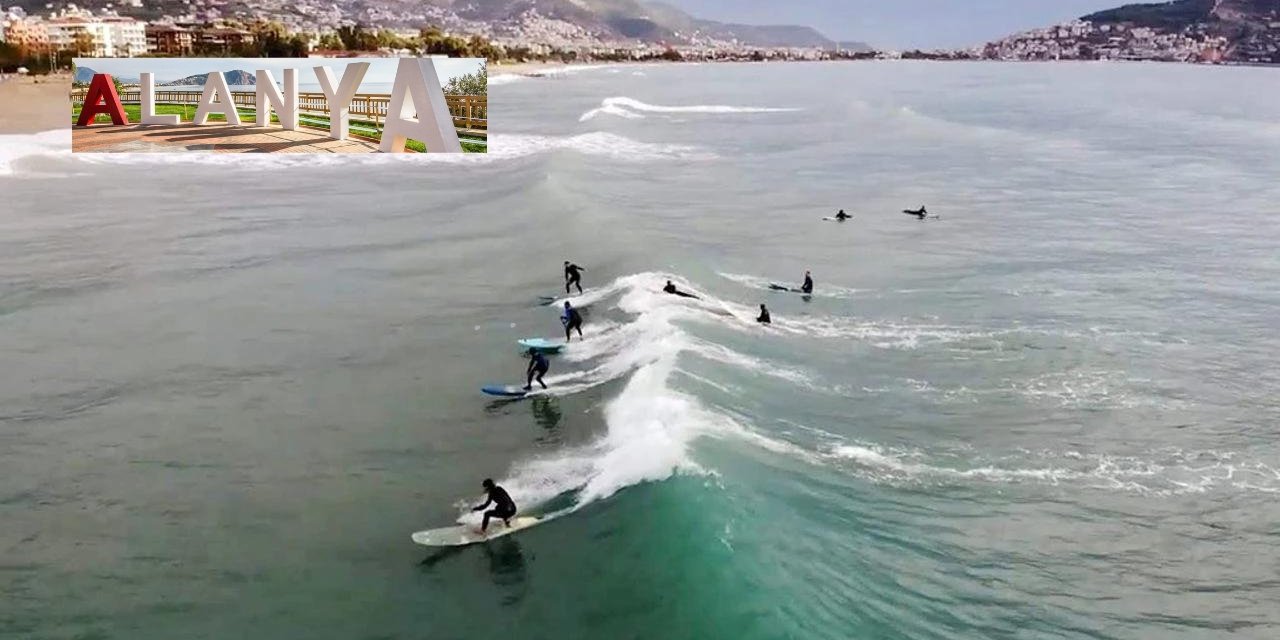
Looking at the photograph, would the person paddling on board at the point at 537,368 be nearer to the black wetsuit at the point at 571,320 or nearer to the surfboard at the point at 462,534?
the black wetsuit at the point at 571,320

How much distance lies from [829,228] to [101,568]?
39.0 m

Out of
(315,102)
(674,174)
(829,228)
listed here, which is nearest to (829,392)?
(829,228)

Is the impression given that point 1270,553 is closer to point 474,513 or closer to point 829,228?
point 474,513

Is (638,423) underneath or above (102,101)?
underneath

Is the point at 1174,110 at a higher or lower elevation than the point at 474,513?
higher

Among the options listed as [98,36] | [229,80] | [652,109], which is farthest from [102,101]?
[652,109]

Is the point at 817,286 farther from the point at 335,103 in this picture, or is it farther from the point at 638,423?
the point at 335,103

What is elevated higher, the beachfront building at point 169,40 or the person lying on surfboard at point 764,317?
the beachfront building at point 169,40

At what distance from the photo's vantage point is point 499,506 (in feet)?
60.7

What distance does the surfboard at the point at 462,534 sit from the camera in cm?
1825

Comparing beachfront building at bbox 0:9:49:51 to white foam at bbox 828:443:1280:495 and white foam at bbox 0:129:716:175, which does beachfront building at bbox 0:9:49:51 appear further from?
white foam at bbox 828:443:1280:495

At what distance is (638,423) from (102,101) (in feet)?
199

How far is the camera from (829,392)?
26438 millimetres

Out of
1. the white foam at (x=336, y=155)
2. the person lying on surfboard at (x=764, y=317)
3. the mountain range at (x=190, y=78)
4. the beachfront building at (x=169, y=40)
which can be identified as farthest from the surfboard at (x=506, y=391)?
the beachfront building at (x=169, y=40)
